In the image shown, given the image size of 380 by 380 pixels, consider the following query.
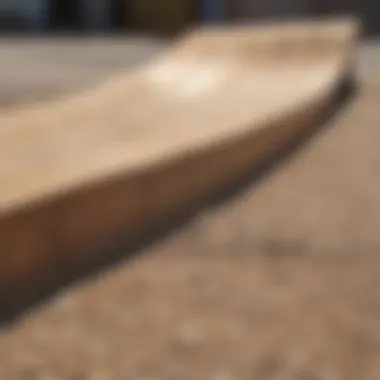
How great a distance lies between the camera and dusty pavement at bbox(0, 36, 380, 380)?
25 centimetres

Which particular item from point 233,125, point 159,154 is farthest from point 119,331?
point 233,125

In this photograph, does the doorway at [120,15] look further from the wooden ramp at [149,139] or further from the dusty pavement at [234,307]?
the dusty pavement at [234,307]

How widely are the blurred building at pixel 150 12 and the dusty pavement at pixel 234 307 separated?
1.52 m

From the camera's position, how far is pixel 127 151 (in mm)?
439

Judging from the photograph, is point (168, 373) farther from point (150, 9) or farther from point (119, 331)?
point (150, 9)

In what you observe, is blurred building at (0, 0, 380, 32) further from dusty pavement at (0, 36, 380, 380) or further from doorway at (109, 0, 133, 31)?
dusty pavement at (0, 36, 380, 380)

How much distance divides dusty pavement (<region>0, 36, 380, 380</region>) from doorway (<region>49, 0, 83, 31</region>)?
1.61 meters

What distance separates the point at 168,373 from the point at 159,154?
15 cm

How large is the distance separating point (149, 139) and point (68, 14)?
1551mm

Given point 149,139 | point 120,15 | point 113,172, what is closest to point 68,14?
point 120,15

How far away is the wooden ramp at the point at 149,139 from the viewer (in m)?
0.30

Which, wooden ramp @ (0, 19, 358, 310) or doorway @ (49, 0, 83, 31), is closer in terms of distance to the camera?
wooden ramp @ (0, 19, 358, 310)

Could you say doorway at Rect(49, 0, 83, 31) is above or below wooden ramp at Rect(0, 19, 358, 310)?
below

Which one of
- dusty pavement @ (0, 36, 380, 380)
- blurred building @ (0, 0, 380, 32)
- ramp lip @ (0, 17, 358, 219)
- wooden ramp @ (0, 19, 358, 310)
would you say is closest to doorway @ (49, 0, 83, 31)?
blurred building @ (0, 0, 380, 32)
